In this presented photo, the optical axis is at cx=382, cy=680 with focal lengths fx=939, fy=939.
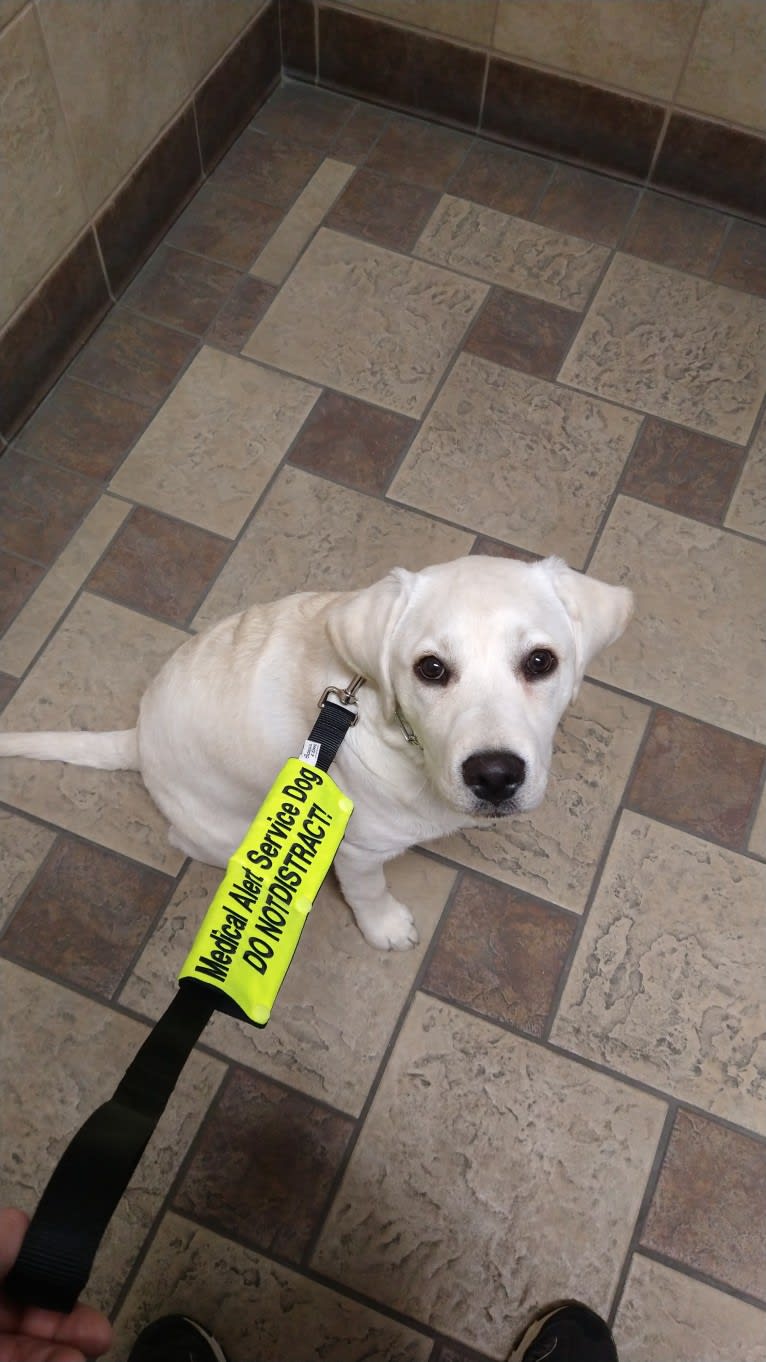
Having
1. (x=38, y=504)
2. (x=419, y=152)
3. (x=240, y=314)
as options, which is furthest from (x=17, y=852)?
Answer: (x=419, y=152)

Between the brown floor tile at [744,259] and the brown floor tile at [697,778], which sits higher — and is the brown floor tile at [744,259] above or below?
above

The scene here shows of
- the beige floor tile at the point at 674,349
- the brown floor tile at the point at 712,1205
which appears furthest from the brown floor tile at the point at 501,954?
the beige floor tile at the point at 674,349

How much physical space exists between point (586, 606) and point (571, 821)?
0.85m

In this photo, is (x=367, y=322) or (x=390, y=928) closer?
(x=390, y=928)

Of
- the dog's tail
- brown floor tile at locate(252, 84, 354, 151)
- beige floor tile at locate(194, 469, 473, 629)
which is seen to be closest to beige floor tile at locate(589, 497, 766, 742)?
beige floor tile at locate(194, 469, 473, 629)

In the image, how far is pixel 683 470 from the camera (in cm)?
271

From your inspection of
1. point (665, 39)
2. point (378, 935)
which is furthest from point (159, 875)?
point (665, 39)

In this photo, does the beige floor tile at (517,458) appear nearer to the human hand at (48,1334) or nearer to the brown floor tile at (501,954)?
the brown floor tile at (501,954)

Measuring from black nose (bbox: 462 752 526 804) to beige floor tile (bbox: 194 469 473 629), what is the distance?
120 cm

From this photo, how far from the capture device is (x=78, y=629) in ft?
8.05

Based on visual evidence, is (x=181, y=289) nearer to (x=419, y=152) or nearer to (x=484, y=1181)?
(x=419, y=152)

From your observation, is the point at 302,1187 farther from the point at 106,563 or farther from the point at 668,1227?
the point at 106,563

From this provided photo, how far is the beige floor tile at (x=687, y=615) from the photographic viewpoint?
94.3 inches

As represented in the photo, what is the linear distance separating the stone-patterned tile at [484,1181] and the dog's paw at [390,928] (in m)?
0.13
